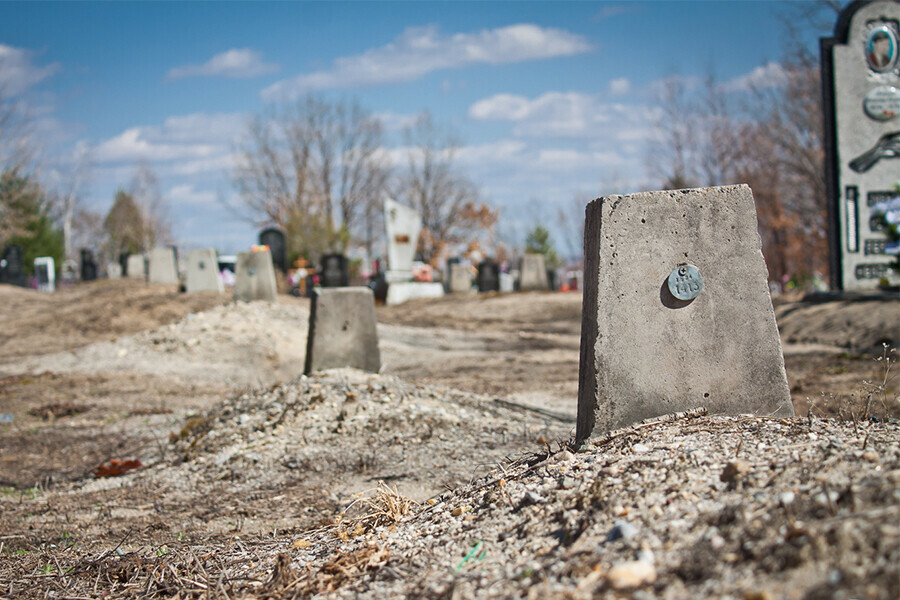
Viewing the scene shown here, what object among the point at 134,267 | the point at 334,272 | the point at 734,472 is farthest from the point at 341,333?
the point at 134,267

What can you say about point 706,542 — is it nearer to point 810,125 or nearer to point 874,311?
point 874,311

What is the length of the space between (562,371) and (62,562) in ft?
24.6

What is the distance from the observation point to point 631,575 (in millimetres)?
1812

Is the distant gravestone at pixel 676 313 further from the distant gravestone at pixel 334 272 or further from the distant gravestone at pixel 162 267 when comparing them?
the distant gravestone at pixel 162 267

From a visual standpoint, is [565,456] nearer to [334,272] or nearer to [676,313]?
[676,313]

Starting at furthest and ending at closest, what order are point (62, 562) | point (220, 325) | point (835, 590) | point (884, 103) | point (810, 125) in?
point (810, 125), point (884, 103), point (220, 325), point (62, 562), point (835, 590)

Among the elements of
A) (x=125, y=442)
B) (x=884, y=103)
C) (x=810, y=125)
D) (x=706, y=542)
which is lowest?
(x=125, y=442)

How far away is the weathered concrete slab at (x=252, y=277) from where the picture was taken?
52.2 ft

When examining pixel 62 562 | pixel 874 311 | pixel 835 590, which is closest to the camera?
pixel 835 590

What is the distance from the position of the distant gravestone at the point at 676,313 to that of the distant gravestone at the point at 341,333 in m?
4.62

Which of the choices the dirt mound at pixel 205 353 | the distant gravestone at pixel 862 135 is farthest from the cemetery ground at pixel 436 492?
the distant gravestone at pixel 862 135

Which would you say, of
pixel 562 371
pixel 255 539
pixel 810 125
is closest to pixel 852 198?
pixel 562 371

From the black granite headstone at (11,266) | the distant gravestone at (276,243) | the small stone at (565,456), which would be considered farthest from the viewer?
the black granite headstone at (11,266)

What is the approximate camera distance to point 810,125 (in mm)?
28844
